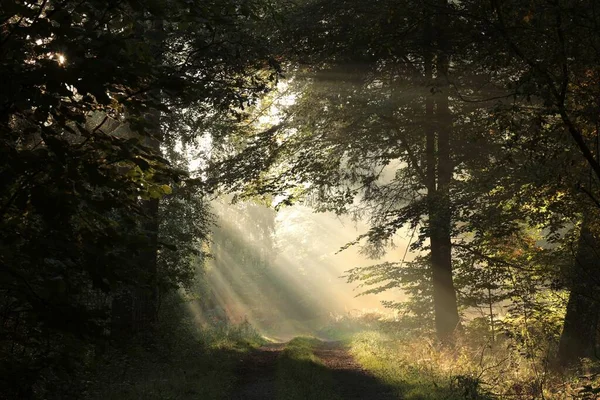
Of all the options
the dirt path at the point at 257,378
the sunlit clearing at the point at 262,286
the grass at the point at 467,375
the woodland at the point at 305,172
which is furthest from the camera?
the sunlit clearing at the point at 262,286

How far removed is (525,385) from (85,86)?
9.41 metres

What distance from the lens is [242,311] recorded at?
4906 centimetres

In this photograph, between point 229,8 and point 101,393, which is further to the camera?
point 101,393

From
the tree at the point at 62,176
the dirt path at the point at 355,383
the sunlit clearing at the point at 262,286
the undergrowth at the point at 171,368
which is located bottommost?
the dirt path at the point at 355,383

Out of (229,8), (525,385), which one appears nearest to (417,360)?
(525,385)

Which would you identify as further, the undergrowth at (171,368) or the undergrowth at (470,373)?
the undergrowth at (171,368)

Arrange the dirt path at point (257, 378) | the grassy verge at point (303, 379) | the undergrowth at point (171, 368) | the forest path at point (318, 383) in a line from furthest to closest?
the dirt path at point (257, 378) → the forest path at point (318, 383) → the grassy verge at point (303, 379) → the undergrowth at point (171, 368)

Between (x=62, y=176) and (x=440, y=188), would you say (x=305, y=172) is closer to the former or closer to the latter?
(x=440, y=188)

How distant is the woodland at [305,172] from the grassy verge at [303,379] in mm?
120

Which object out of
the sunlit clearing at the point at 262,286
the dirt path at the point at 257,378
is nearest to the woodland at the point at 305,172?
the dirt path at the point at 257,378

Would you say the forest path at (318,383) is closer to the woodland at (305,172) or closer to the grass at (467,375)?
the woodland at (305,172)

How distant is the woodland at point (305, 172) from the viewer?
12.0 ft

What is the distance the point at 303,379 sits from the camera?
12055 mm

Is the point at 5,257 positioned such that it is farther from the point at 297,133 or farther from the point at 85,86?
the point at 297,133
